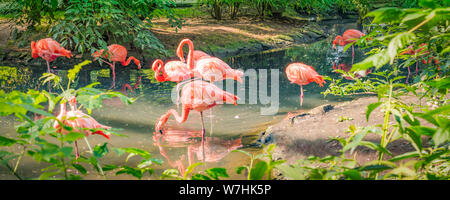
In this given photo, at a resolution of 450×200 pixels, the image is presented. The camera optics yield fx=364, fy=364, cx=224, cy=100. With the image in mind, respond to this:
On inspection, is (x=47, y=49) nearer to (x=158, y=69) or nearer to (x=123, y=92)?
(x=123, y=92)

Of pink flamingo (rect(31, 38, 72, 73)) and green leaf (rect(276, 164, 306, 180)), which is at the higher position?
green leaf (rect(276, 164, 306, 180))

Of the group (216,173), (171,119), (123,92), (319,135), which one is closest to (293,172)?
(216,173)

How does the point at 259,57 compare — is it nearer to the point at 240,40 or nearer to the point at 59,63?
the point at 240,40

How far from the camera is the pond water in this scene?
3492 millimetres

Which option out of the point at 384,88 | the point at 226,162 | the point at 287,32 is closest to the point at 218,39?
the point at 287,32

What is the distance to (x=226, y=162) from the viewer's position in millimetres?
3371

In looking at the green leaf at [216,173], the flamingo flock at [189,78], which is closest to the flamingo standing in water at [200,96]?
the flamingo flock at [189,78]

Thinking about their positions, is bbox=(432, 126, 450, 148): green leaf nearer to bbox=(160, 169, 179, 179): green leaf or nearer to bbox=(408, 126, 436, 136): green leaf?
bbox=(408, 126, 436, 136): green leaf

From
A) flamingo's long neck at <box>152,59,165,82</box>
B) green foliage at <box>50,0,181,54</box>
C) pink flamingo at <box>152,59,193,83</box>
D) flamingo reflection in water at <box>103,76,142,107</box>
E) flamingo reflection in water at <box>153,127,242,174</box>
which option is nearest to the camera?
flamingo reflection in water at <box>153,127,242,174</box>

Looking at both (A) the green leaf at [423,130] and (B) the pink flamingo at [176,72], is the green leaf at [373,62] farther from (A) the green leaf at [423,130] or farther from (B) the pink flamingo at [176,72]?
(B) the pink flamingo at [176,72]

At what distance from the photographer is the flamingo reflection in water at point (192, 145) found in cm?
348

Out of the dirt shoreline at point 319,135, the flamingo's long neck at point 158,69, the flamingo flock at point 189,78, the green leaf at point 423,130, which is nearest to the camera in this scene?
the green leaf at point 423,130

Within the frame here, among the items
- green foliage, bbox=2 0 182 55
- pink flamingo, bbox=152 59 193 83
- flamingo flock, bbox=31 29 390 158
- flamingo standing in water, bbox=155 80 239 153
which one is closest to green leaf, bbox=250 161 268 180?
flamingo flock, bbox=31 29 390 158
